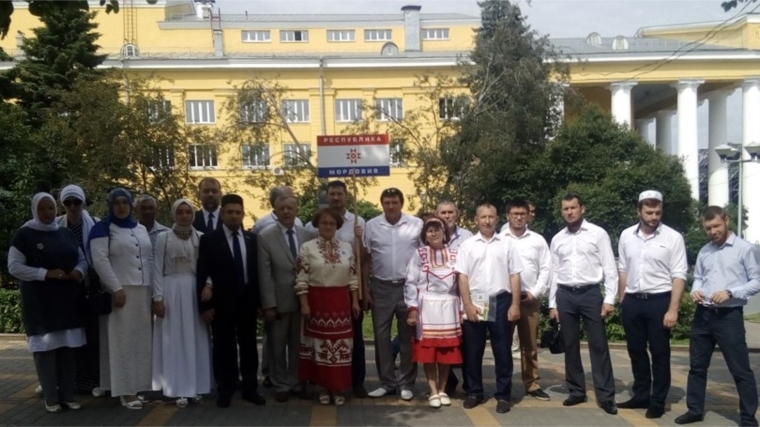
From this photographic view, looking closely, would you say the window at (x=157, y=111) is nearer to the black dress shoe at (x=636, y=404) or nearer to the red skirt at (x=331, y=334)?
the red skirt at (x=331, y=334)

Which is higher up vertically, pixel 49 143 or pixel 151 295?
pixel 49 143

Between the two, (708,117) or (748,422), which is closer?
(748,422)

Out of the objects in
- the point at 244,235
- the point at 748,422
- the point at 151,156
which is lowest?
the point at 748,422

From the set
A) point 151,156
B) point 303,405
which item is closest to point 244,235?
point 303,405

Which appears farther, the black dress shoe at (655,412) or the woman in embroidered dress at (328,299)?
the woman in embroidered dress at (328,299)

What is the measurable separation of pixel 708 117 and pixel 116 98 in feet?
157

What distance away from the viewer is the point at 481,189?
1049 inches

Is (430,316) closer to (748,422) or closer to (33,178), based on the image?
(748,422)

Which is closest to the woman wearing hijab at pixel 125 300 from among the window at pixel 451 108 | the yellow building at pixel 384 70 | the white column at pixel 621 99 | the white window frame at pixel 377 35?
the window at pixel 451 108

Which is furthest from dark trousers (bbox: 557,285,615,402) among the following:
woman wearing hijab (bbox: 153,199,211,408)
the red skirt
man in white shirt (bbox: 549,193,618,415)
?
woman wearing hijab (bbox: 153,199,211,408)

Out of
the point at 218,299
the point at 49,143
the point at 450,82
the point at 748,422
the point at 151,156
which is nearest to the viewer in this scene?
the point at 748,422

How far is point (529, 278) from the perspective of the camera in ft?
29.0

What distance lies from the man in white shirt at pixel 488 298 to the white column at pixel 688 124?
152 ft

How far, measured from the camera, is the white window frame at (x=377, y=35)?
6009cm
